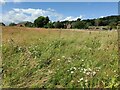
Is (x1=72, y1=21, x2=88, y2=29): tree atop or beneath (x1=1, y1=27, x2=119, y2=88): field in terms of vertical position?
atop

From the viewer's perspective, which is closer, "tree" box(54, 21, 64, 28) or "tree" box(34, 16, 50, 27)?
"tree" box(54, 21, 64, 28)

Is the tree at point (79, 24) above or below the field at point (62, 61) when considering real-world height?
above

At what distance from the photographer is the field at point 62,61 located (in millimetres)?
7648

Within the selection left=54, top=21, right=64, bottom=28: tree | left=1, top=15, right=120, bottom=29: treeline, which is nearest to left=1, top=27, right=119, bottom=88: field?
left=1, top=15, right=120, bottom=29: treeline

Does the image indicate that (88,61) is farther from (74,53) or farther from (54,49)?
(54,49)

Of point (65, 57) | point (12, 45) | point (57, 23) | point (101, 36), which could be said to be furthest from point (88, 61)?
point (57, 23)

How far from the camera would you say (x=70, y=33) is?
1321 centimetres

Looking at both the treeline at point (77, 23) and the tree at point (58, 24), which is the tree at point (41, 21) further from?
the tree at point (58, 24)

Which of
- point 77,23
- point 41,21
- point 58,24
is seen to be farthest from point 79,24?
point 41,21

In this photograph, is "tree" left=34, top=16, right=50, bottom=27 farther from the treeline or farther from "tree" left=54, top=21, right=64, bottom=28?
"tree" left=54, top=21, right=64, bottom=28

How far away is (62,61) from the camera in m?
9.16

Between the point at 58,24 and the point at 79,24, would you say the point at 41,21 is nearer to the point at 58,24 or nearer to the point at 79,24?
the point at 58,24

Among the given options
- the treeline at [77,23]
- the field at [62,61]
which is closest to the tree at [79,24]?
the treeline at [77,23]

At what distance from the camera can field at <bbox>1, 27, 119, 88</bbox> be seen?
25.1ft
